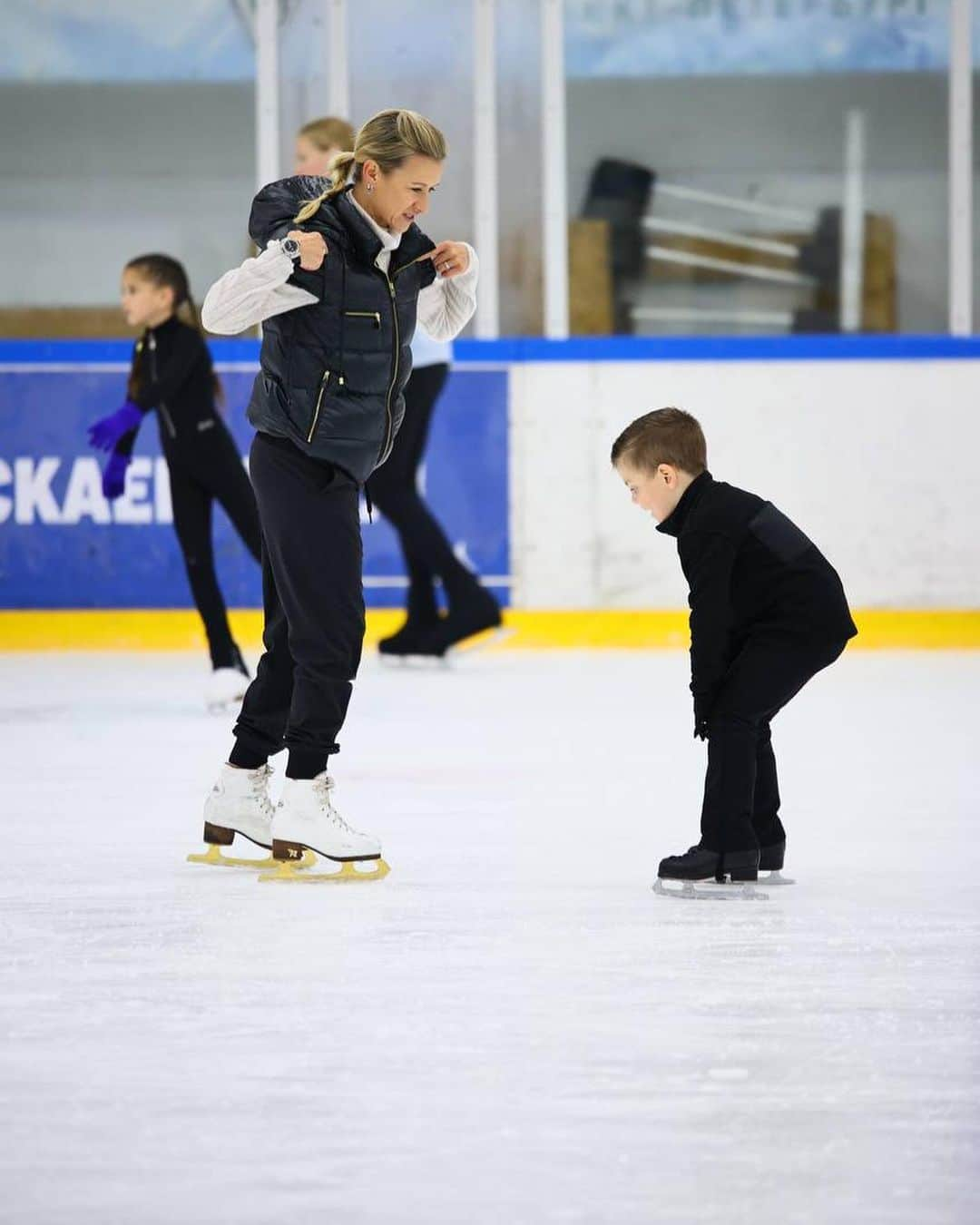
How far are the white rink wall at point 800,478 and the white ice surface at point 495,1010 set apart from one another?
3.15 meters

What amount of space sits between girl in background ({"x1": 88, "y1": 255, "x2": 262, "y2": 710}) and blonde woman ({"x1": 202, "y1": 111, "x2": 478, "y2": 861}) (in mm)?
2394

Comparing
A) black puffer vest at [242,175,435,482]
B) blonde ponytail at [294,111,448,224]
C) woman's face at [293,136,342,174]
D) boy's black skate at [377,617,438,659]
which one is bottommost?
boy's black skate at [377,617,438,659]

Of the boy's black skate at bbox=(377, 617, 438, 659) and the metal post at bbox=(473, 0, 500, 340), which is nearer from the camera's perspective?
the boy's black skate at bbox=(377, 617, 438, 659)

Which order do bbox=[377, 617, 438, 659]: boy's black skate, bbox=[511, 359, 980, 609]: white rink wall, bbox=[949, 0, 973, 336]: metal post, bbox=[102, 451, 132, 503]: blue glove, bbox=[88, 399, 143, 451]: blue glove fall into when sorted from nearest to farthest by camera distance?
bbox=[88, 399, 143, 451]: blue glove
bbox=[102, 451, 132, 503]: blue glove
bbox=[377, 617, 438, 659]: boy's black skate
bbox=[511, 359, 980, 609]: white rink wall
bbox=[949, 0, 973, 336]: metal post

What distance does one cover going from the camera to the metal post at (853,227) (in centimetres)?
806

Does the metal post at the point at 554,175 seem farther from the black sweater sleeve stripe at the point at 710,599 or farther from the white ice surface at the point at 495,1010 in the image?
the black sweater sleeve stripe at the point at 710,599

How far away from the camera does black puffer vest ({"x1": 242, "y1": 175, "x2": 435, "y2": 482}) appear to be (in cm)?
319

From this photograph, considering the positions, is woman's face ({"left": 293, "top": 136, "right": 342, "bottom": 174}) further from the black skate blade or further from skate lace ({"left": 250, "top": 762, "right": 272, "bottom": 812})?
the black skate blade

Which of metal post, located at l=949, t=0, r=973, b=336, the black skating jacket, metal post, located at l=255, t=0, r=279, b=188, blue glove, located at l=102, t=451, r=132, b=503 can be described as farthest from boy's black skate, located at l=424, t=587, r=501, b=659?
metal post, located at l=949, t=0, r=973, b=336

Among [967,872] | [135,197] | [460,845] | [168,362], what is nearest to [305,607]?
[460,845]

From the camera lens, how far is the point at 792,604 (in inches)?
125

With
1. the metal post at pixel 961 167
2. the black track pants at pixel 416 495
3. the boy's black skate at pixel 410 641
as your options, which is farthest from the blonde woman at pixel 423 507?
the metal post at pixel 961 167

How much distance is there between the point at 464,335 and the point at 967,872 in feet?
17.2

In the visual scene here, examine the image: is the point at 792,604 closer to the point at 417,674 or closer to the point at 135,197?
the point at 417,674
